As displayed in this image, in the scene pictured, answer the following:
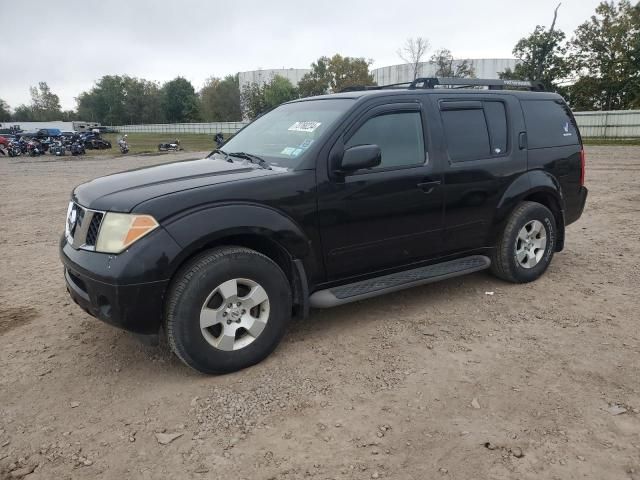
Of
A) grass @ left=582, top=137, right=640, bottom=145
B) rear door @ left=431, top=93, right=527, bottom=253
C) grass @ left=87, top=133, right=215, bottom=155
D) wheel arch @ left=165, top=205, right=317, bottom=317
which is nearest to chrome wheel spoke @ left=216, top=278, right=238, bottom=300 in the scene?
wheel arch @ left=165, top=205, right=317, bottom=317

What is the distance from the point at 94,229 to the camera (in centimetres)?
322

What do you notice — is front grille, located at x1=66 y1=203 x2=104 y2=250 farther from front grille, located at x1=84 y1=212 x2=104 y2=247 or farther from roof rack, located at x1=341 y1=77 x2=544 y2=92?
roof rack, located at x1=341 y1=77 x2=544 y2=92

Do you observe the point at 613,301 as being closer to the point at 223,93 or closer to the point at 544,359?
the point at 544,359

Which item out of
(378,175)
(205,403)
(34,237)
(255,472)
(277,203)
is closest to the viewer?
(255,472)

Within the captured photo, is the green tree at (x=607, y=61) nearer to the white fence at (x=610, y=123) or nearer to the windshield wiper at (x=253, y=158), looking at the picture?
the white fence at (x=610, y=123)

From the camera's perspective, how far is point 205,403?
3051mm

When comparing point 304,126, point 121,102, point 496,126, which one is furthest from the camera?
point 121,102

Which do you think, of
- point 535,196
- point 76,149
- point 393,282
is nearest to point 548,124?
point 535,196

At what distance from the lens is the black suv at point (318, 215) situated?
3.12 metres

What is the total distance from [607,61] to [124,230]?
42.1 metres

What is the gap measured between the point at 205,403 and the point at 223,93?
84878 mm

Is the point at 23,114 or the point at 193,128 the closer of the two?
the point at 193,128

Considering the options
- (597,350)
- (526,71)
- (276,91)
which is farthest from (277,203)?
(276,91)

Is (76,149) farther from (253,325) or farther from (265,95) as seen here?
(265,95)
